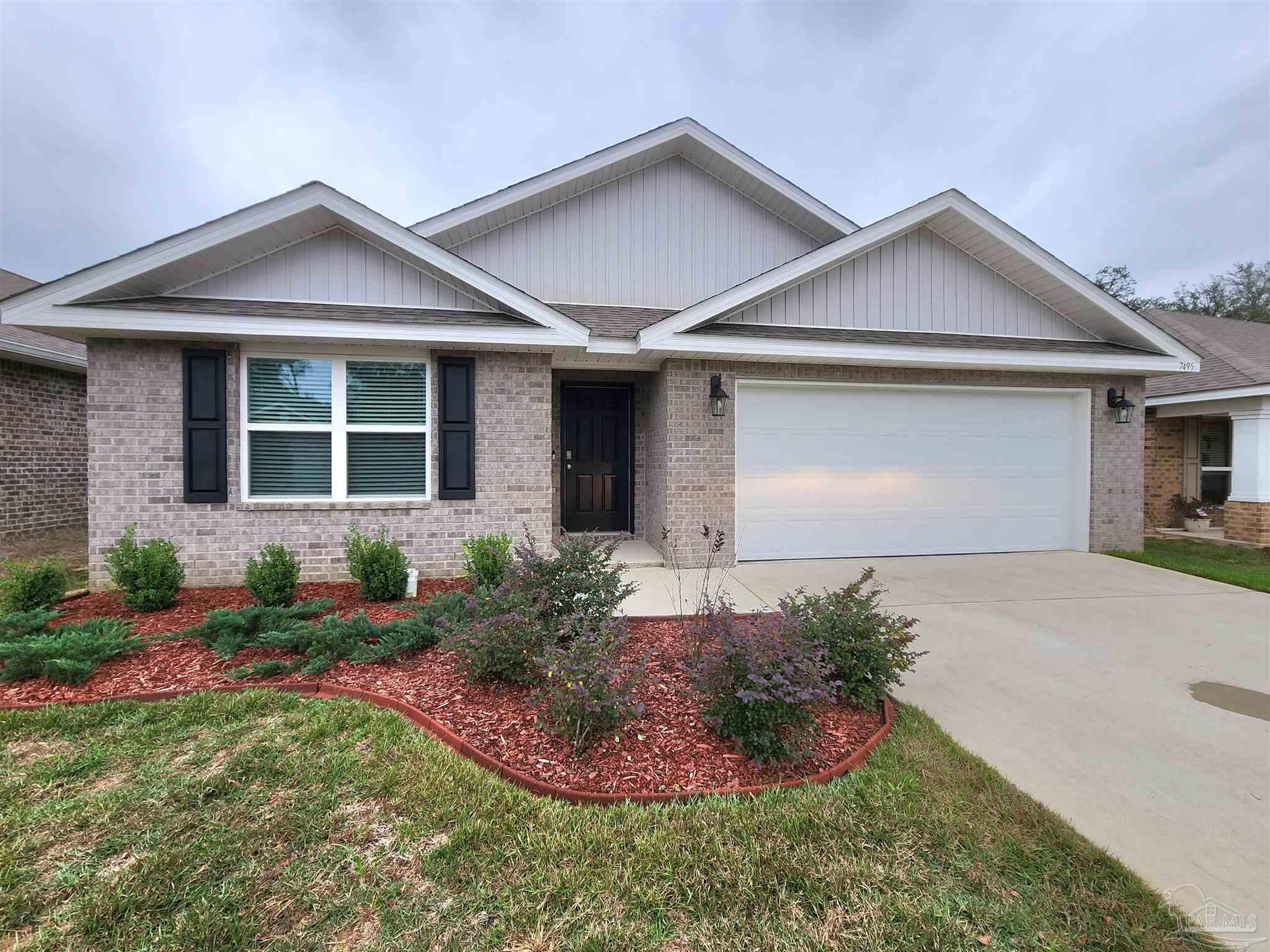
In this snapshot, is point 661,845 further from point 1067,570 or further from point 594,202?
point 594,202

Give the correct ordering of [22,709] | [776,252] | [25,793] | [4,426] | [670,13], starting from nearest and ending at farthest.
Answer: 1. [25,793]
2. [22,709]
3. [4,426]
4. [776,252]
5. [670,13]

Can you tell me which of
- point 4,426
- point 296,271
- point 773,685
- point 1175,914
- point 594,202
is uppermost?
point 594,202

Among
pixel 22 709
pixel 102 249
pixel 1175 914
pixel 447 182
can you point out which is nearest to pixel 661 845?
pixel 1175 914

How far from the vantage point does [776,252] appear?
8.91 meters

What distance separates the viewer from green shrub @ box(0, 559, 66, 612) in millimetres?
4453

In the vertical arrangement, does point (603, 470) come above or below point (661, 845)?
above

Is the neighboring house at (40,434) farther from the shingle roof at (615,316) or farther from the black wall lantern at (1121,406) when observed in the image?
the black wall lantern at (1121,406)

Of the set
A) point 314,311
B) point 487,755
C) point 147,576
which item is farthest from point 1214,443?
point 147,576

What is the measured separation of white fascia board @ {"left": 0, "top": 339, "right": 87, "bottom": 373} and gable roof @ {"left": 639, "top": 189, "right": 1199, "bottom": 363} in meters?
9.10

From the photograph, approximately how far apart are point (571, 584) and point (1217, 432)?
48.6 ft

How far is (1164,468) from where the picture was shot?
443 inches


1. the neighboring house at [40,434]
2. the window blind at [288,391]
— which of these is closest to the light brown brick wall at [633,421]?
the window blind at [288,391]

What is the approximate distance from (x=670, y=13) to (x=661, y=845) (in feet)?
46.5

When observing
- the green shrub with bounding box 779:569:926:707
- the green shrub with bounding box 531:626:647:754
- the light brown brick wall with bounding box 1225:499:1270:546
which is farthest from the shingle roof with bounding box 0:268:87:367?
the light brown brick wall with bounding box 1225:499:1270:546
